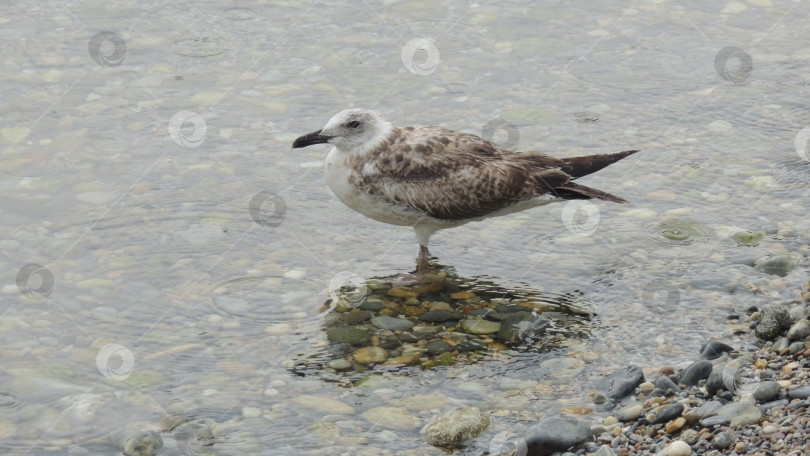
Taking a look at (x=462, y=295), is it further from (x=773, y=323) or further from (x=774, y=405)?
(x=774, y=405)

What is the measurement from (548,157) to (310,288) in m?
2.34

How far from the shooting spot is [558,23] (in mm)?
14070

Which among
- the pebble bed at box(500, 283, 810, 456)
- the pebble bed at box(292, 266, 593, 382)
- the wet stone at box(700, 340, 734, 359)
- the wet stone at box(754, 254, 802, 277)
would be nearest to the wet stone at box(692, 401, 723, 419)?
the pebble bed at box(500, 283, 810, 456)

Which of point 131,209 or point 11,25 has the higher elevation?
point 11,25

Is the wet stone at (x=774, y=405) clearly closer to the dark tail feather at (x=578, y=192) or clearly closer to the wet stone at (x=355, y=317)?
the dark tail feather at (x=578, y=192)

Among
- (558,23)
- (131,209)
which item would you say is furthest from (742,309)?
(558,23)

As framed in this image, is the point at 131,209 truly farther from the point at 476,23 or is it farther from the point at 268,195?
the point at 476,23

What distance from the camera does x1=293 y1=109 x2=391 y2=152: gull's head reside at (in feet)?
30.8

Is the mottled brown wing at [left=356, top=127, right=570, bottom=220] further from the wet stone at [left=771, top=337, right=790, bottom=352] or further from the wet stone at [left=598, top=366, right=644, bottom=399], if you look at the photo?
the wet stone at [left=771, top=337, right=790, bottom=352]

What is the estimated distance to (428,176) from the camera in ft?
30.5

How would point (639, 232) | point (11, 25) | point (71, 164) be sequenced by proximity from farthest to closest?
1. point (11, 25)
2. point (71, 164)
3. point (639, 232)

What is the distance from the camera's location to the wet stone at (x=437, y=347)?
8.30 metres

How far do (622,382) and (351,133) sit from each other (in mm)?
3252

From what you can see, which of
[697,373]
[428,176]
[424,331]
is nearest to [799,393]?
[697,373]
